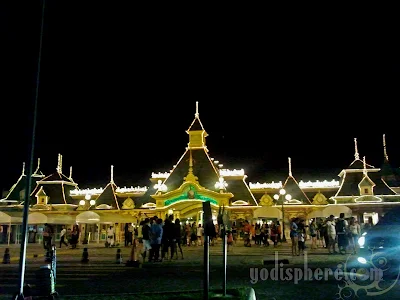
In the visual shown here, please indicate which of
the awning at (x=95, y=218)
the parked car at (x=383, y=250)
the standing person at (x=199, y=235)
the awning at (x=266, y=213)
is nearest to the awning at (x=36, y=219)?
the awning at (x=95, y=218)

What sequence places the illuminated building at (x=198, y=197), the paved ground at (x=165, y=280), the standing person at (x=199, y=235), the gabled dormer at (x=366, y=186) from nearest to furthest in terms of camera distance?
the paved ground at (x=165, y=280) < the standing person at (x=199, y=235) < the illuminated building at (x=198, y=197) < the gabled dormer at (x=366, y=186)

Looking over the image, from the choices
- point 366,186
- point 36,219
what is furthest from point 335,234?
point 36,219

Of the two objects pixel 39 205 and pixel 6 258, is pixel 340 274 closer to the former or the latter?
pixel 6 258

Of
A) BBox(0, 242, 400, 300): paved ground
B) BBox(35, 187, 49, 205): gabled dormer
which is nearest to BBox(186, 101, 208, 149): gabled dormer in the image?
BBox(35, 187, 49, 205): gabled dormer

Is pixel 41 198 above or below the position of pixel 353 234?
above

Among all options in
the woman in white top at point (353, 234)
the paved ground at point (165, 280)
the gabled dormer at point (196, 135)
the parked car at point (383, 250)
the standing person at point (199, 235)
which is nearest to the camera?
the paved ground at point (165, 280)

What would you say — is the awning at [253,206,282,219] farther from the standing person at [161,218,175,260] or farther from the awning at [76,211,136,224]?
the standing person at [161,218,175,260]

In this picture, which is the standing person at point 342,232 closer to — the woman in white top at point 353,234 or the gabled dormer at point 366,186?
the woman in white top at point 353,234

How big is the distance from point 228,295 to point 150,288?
275 centimetres

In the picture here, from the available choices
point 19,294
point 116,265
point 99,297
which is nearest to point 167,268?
point 116,265

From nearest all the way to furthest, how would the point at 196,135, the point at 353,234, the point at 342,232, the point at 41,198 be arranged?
the point at 342,232, the point at 353,234, the point at 196,135, the point at 41,198

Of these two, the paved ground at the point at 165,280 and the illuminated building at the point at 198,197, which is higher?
the illuminated building at the point at 198,197

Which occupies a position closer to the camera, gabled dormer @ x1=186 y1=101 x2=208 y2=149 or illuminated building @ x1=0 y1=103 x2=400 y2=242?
illuminated building @ x1=0 y1=103 x2=400 y2=242

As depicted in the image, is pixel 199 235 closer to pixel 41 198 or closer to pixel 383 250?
pixel 383 250
